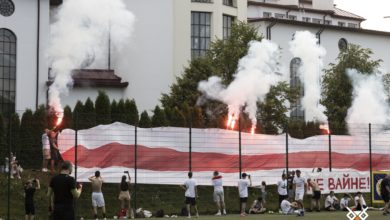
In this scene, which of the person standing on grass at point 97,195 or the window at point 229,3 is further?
the window at point 229,3

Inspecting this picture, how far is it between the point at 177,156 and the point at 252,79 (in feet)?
51.0

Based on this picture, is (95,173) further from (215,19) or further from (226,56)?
(215,19)

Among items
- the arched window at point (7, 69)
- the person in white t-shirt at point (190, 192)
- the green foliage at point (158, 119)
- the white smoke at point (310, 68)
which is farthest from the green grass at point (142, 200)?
the arched window at point (7, 69)

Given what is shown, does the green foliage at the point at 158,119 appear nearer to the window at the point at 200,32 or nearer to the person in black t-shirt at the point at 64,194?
the window at the point at 200,32

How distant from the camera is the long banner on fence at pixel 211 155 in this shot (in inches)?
1465

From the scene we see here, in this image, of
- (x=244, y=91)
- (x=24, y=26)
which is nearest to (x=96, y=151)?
(x=244, y=91)

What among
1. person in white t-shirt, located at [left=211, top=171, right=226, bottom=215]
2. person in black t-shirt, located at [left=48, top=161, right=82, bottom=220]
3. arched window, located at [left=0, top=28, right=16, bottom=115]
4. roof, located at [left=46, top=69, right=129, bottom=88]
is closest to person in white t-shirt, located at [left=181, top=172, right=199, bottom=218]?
person in white t-shirt, located at [left=211, top=171, right=226, bottom=215]

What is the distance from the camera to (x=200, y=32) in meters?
76.2

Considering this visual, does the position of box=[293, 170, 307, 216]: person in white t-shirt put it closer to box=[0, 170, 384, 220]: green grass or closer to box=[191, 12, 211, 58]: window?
box=[0, 170, 384, 220]: green grass

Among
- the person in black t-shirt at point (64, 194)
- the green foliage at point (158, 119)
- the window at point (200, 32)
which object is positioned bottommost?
the person in black t-shirt at point (64, 194)

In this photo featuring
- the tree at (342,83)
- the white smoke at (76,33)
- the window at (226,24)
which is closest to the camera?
the white smoke at (76,33)

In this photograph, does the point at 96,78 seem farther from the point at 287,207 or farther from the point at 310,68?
the point at 287,207

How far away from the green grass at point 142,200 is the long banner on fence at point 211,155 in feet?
4.47

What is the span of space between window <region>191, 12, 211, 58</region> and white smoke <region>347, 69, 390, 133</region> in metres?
15.7
